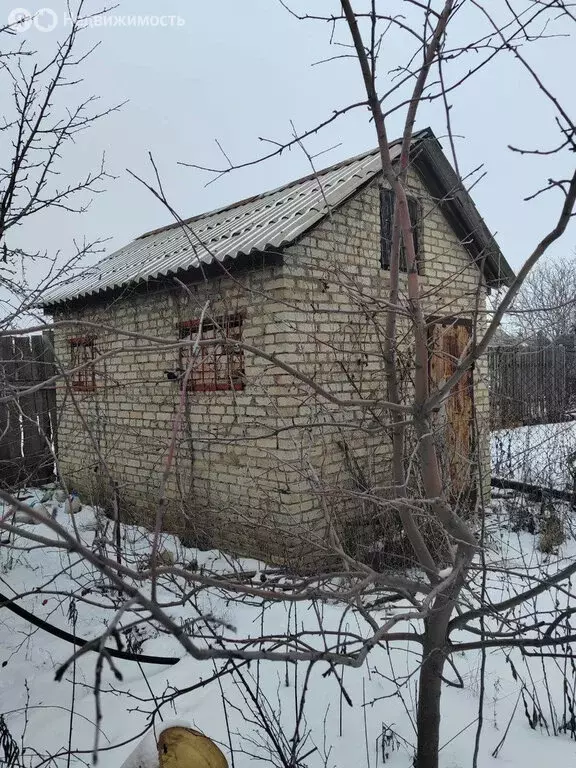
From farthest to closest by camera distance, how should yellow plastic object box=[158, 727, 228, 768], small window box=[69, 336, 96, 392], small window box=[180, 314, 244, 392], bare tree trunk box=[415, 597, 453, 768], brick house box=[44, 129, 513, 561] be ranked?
small window box=[69, 336, 96, 392], small window box=[180, 314, 244, 392], brick house box=[44, 129, 513, 561], bare tree trunk box=[415, 597, 453, 768], yellow plastic object box=[158, 727, 228, 768]

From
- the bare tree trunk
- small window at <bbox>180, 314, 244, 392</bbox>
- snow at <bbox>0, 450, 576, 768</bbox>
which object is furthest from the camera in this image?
small window at <bbox>180, 314, 244, 392</bbox>

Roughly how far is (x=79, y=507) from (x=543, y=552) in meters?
5.29

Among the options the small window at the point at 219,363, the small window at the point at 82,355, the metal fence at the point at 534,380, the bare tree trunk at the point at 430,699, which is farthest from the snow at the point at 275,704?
the metal fence at the point at 534,380

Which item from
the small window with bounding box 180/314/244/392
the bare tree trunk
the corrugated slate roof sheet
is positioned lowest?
the bare tree trunk

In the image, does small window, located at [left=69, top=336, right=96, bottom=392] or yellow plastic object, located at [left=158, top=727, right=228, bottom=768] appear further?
small window, located at [left=69, top=336, right=96, bottom=392]

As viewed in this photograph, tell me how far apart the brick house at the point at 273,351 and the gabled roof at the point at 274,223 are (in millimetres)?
29

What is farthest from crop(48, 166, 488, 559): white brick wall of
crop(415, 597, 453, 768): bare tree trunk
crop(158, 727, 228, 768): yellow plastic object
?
crop(158, 727, 228, 768): yellow plastic object

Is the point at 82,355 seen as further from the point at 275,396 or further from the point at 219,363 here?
the point at 275,396

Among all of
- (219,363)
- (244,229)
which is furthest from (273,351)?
(244,229)

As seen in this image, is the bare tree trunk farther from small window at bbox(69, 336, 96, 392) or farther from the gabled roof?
small window at bbox(69, 336, 96, 392)

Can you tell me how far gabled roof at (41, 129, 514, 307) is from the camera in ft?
14.6

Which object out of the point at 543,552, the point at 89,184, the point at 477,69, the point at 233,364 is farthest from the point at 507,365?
the point at 477,69

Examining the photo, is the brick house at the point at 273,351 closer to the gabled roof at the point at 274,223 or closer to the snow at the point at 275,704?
the gabled roof at the point at 274,223

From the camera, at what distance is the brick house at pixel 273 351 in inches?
173
